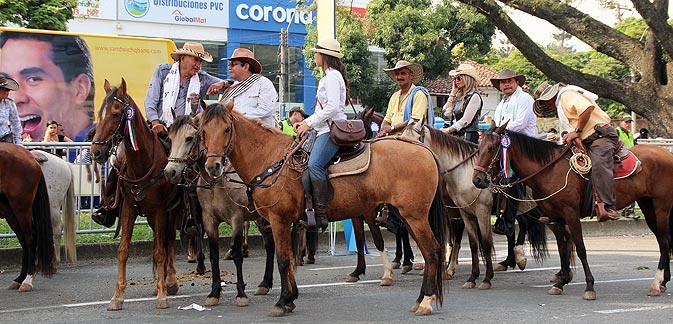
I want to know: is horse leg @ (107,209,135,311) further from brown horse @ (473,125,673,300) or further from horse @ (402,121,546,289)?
brown horse @ (473,125,673,300)

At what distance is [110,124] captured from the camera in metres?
8.77

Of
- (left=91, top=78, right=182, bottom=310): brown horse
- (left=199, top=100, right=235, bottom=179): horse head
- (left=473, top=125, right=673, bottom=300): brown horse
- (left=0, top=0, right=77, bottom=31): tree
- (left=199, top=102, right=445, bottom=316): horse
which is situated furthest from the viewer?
(left=0, top=0, right=77, bottom=31): tree

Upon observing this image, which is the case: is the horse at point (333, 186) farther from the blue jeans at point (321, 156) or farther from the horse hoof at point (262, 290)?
the horse hoof at point (262, 290)

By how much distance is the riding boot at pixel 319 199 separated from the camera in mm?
8641

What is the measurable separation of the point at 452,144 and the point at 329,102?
2.46 metres

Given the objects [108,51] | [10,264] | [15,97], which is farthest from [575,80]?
[10,264]

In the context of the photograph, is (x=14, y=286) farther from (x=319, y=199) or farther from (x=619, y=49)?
(x=619, y=49)

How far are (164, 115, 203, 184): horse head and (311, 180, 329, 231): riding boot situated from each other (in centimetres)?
121

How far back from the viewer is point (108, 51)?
19.2 m

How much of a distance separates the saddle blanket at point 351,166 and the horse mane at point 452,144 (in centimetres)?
227

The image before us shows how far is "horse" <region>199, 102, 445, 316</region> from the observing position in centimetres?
860

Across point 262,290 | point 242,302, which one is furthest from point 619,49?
point 242,302

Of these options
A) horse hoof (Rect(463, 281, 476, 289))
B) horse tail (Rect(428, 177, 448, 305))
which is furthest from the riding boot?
horse hoof (Rect(463, 281, 476, 289))

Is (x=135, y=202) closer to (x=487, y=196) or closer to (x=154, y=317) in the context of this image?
(x=154, y=317)
